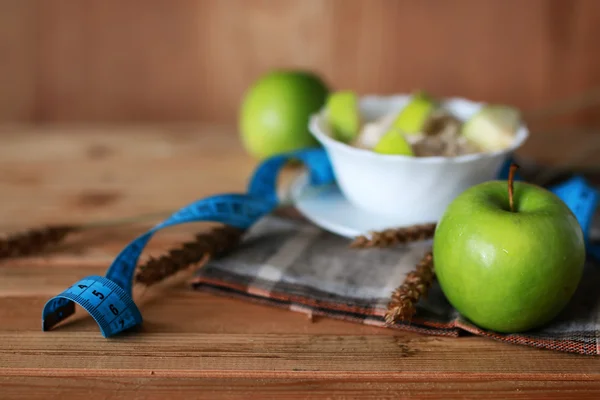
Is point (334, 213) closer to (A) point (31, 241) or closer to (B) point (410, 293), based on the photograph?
(B) point (410, 293)

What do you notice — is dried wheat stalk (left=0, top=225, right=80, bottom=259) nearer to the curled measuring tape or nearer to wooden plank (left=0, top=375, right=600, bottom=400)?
the curled measuring tape

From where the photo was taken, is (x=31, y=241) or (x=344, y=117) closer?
(x=31, y=241)

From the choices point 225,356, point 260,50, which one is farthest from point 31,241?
point 260,50

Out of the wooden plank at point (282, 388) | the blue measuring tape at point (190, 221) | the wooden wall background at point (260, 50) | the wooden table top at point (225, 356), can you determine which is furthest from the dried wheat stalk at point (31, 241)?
the wooden wall background at point (260, 50)

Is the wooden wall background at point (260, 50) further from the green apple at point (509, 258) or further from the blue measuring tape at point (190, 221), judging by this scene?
the green apple at point (509, 258)

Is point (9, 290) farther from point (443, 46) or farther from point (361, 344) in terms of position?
point (443, 46)

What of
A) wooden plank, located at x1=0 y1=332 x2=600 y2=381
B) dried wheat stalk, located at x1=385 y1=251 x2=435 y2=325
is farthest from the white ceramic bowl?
wooden plank, located at x1=0 y1=332 x2=600 y2=381
